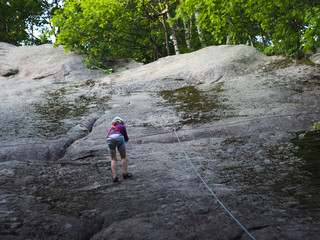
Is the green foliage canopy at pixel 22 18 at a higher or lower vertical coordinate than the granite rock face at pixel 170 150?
higher

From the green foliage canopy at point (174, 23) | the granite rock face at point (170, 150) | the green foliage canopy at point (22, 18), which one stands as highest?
the green foliage canopy at point (22, 18)

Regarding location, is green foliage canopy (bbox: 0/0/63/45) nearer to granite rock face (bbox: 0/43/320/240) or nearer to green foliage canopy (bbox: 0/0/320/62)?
green foliage canopy (bbox: 0/0/320/62)

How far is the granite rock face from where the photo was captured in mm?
2549

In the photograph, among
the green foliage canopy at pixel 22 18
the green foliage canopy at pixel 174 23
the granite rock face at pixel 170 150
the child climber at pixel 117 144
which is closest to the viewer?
the granite rock face at pixel 170 150

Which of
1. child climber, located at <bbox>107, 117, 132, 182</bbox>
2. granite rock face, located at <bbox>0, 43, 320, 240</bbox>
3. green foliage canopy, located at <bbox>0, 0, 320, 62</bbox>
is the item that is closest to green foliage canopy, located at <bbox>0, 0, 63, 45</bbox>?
green foliage canopy, located at <bbox>0, 0, 320, 62</bbox>

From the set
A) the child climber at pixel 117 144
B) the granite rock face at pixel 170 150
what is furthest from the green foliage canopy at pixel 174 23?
the child climber at pixel 117 144

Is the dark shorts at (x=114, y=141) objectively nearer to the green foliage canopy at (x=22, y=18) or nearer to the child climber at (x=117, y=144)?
the child climber at (x=117, y=144)

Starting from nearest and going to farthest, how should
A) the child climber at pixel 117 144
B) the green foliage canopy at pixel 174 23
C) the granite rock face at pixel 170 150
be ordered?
the granite rock face at pixel 170 150 → the child climber at pixel 117 144 → the green foliage canopy at pixel 174 23

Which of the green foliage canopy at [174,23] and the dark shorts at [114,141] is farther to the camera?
the green foliage canopy at [174,23]

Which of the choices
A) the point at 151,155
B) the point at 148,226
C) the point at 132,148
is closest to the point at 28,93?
the point at 132,148

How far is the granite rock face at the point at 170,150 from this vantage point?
255cm

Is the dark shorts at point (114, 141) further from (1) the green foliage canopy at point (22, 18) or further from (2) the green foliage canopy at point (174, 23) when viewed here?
(1) the green foliage canopy at point (22, 18)

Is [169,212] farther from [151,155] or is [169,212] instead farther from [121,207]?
[151,155]

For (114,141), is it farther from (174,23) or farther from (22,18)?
(22,18)
